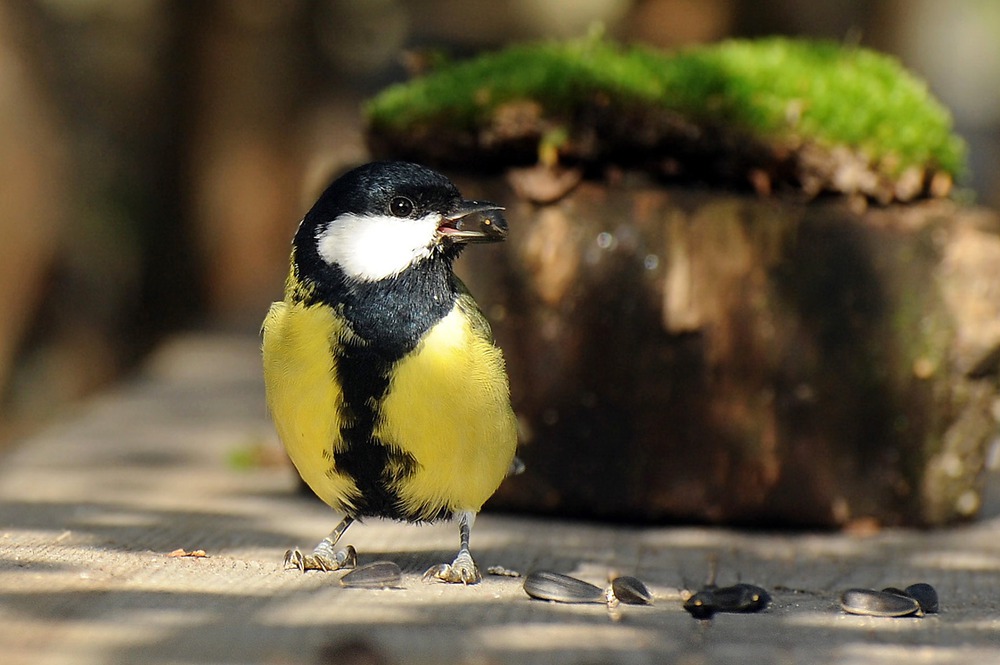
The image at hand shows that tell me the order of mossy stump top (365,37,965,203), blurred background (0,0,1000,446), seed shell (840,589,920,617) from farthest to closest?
1. blurred background (0,0,1000,446)
2. mossy stump top (365,37,965,203)
3. seed shell (840,589,920,617)

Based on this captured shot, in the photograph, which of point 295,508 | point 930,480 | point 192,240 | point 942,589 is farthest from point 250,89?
point 942,589

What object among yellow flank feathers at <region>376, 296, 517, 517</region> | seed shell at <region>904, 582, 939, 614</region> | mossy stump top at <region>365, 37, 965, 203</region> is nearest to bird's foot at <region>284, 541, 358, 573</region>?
yellow flank feathers at <region>376, 296, 517, 517</region>

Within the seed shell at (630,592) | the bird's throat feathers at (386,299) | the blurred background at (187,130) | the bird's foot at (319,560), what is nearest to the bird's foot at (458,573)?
the bird's foot at (319,560)

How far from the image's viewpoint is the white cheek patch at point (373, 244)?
9.59 ft

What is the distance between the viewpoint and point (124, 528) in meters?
3.55

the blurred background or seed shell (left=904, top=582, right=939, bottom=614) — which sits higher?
the blurred background

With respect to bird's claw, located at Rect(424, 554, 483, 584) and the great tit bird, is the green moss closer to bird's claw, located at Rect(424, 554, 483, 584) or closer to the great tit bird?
the great tit bird

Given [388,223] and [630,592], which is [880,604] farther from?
[388,223]

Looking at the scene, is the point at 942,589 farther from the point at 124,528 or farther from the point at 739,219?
the point at 124,528

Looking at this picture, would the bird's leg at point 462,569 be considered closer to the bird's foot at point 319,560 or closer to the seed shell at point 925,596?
the bird's foot at point 319,560

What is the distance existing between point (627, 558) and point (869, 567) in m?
0.71

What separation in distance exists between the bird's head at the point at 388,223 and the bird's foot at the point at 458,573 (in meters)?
0.72

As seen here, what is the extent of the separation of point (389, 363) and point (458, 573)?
1.81 ft

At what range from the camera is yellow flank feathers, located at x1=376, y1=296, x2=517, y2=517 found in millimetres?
2803
